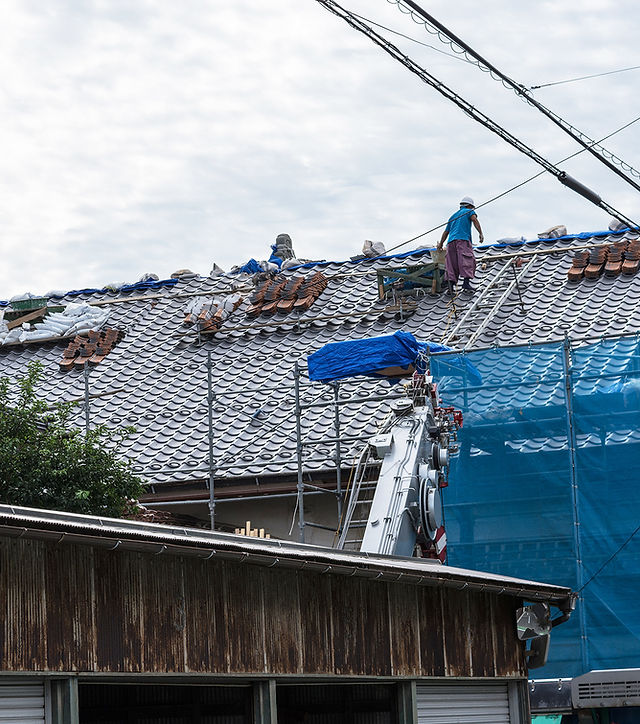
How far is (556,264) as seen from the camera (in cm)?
2241

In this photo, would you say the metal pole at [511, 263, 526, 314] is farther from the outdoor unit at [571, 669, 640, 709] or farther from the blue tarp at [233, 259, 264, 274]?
the outdoor unit at [571, 669, 640, 709]

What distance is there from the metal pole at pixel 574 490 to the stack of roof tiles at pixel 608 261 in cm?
413

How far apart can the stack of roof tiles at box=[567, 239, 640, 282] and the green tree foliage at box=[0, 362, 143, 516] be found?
8.42 m

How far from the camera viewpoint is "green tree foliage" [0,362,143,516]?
51.1ft

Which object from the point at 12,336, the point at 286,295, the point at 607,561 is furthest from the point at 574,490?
the point at 12,336

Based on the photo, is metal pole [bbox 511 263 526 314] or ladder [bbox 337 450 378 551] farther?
metal pole [bbox 511 263 526 314]

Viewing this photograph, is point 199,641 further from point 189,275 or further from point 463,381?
point 189,275

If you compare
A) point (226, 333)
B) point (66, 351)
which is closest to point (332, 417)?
point (226, 333)

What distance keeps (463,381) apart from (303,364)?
3881 millimetres

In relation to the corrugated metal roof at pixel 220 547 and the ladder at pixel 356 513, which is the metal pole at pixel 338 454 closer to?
the ladder at pixel 356 513

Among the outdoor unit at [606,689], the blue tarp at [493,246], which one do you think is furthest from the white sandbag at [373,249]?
the outdoor unit at [606,689]

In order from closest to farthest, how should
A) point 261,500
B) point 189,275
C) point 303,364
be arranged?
1. point 261,500
2. point 303,364
3. point 189,275

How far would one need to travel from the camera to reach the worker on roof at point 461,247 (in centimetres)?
2167

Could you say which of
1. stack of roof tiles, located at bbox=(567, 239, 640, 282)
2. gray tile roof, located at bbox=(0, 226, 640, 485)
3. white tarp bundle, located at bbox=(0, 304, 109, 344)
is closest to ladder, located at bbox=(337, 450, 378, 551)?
gray tile roof, located at bbox=(0, 226, 640, 485)
